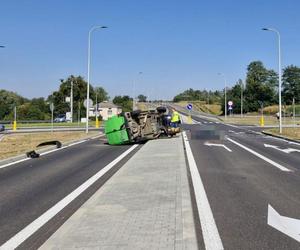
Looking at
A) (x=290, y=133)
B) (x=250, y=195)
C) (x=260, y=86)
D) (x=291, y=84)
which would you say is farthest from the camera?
(x=260, y=86)

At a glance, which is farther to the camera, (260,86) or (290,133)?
(260,86)

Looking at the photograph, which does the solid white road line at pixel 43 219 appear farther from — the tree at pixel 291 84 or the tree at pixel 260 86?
the tree at pixel 291 84

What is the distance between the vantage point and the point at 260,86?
150750mm

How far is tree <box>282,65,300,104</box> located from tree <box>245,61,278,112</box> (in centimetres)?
451

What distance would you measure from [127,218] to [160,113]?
23.2m

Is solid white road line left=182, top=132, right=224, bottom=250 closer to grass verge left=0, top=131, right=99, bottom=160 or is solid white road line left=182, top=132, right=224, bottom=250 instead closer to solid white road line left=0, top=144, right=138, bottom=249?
solid white road line left=0, top=144, right=138, bottom=249

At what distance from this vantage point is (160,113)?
30.5m

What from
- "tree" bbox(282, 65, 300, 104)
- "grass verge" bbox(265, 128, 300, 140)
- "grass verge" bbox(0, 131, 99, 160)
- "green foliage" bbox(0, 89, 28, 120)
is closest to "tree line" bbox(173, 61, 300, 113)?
"tree" bbox(282, 65, 300, 104)

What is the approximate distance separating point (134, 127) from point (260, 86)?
129059 millimetres

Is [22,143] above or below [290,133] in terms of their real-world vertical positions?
below

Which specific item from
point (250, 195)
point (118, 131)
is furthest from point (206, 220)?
point (118, 131)

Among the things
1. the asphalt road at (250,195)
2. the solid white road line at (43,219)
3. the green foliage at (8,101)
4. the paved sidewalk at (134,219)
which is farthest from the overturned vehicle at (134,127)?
the green foliage at (8,101)

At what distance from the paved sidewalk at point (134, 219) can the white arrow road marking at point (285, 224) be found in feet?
4.26

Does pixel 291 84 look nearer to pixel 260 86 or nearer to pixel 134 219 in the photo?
pixel 260 86
